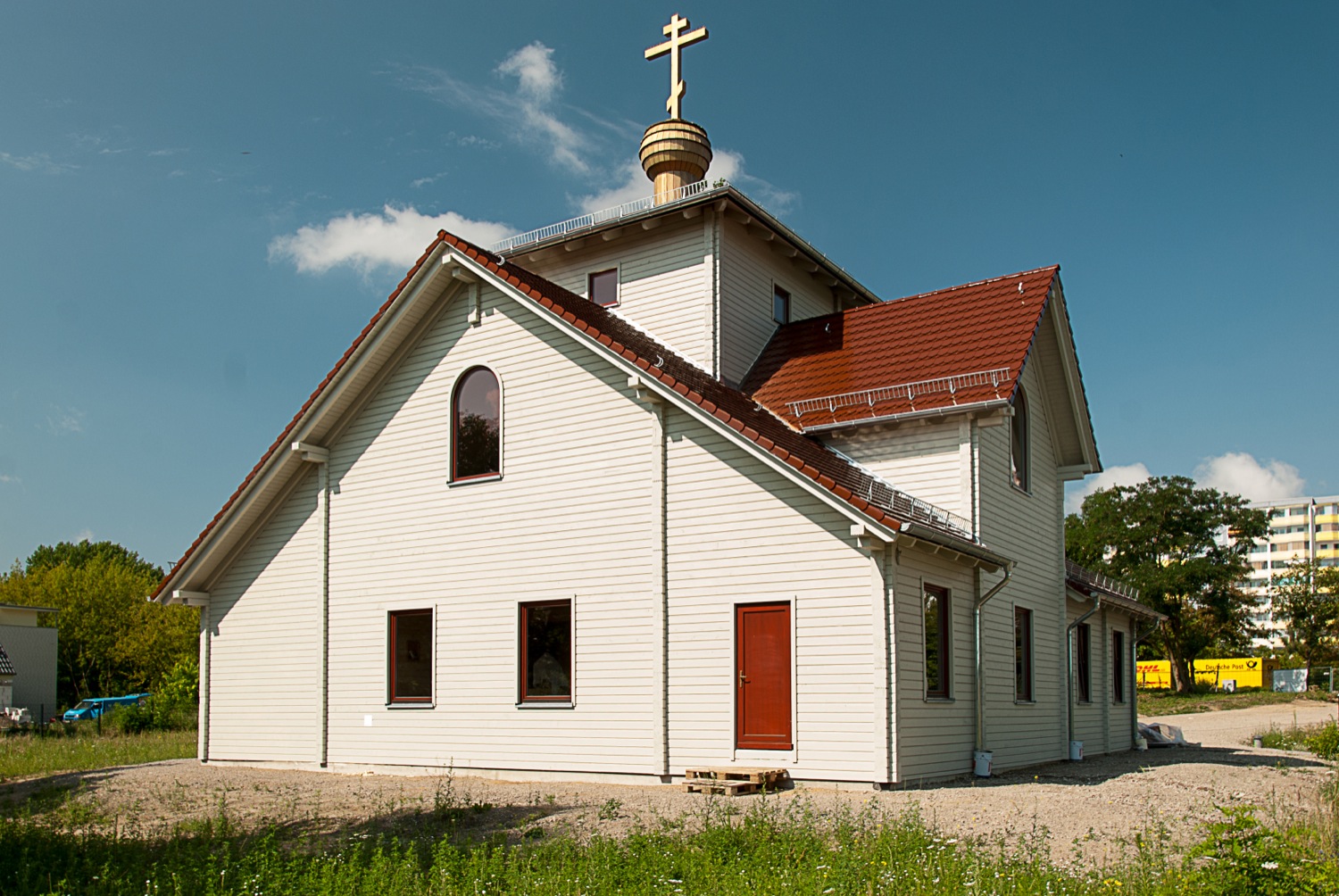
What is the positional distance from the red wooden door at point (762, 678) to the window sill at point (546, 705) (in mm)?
2762

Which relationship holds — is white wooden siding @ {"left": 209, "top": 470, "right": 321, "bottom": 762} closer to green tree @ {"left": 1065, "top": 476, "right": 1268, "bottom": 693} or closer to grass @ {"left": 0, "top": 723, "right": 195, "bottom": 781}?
grass @ {"left": 0, "top": 723, "right": 195, "bottom": 781}

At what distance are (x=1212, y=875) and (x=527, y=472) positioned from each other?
39.7 feet

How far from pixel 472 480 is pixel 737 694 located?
18.5ft

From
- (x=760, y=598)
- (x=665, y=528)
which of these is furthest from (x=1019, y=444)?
(x=665, y=528)

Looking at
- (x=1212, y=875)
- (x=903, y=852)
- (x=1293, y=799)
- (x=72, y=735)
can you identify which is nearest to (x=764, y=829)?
(x=903, y=852)

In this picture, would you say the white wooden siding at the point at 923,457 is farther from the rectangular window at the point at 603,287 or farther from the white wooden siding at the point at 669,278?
the rectangular window at the point at 603,287

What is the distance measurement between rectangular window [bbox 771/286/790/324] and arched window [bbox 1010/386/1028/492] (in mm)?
4659

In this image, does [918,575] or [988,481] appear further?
[988,481]

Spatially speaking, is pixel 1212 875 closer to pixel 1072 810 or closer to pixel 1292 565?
pixel 1072 810

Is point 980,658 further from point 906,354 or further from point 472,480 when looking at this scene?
point 472,480

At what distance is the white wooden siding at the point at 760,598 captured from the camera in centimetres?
1470

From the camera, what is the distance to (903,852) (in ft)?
29.8

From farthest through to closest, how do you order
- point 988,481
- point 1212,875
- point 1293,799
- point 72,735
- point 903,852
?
1. point 72,735
2. point 988,481
3. point 1293,799
4. point 903,852
5. point 1212,875

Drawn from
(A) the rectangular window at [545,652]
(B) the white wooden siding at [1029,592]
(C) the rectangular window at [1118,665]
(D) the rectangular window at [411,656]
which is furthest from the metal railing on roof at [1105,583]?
(D) the rectangular window at [411,656]
